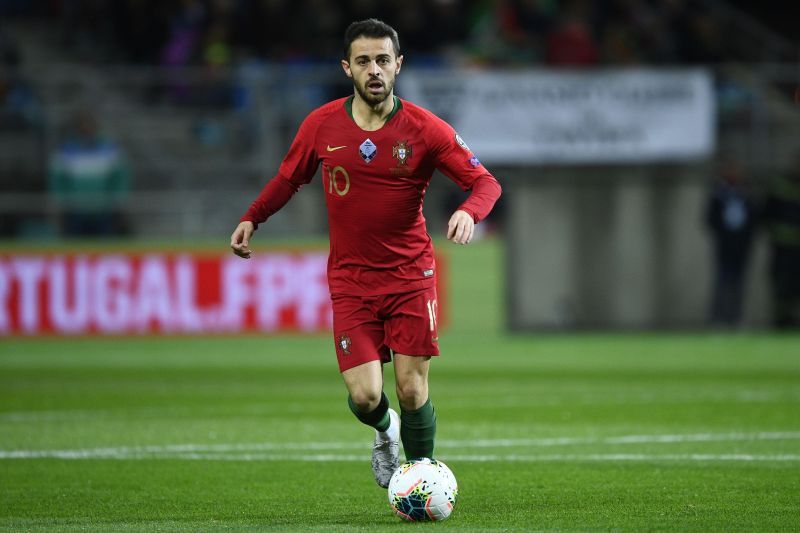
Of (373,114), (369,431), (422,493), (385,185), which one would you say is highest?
(373,114)

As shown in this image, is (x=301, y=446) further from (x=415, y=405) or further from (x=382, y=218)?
(x=382, y=218)

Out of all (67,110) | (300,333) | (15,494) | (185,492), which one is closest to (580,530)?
(185,492)

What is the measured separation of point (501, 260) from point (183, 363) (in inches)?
205

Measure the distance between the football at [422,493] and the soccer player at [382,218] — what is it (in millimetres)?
345

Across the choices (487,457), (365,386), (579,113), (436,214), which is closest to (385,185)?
(365,386)

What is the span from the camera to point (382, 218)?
7.24 m

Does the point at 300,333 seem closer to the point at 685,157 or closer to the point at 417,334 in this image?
the point at 685,157

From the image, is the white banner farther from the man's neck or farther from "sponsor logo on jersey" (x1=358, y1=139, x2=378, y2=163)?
"sponsor logo on jersey" (x1=358, y1=139, x2=378, y2=163)

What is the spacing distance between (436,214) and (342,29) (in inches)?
140

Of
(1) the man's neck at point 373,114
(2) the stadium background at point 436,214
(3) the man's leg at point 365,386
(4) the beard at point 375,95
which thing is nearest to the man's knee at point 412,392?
(3) the man's leg at point 365,386

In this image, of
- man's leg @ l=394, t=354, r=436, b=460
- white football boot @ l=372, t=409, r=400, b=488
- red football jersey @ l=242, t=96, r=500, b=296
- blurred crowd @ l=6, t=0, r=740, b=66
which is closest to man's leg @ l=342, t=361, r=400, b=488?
white football boot @ l=372, t=409, r=400, b=488

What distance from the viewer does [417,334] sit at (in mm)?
7168

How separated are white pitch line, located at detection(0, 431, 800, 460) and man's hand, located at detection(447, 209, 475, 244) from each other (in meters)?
2.99

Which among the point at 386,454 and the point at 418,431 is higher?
the point at 418,431
